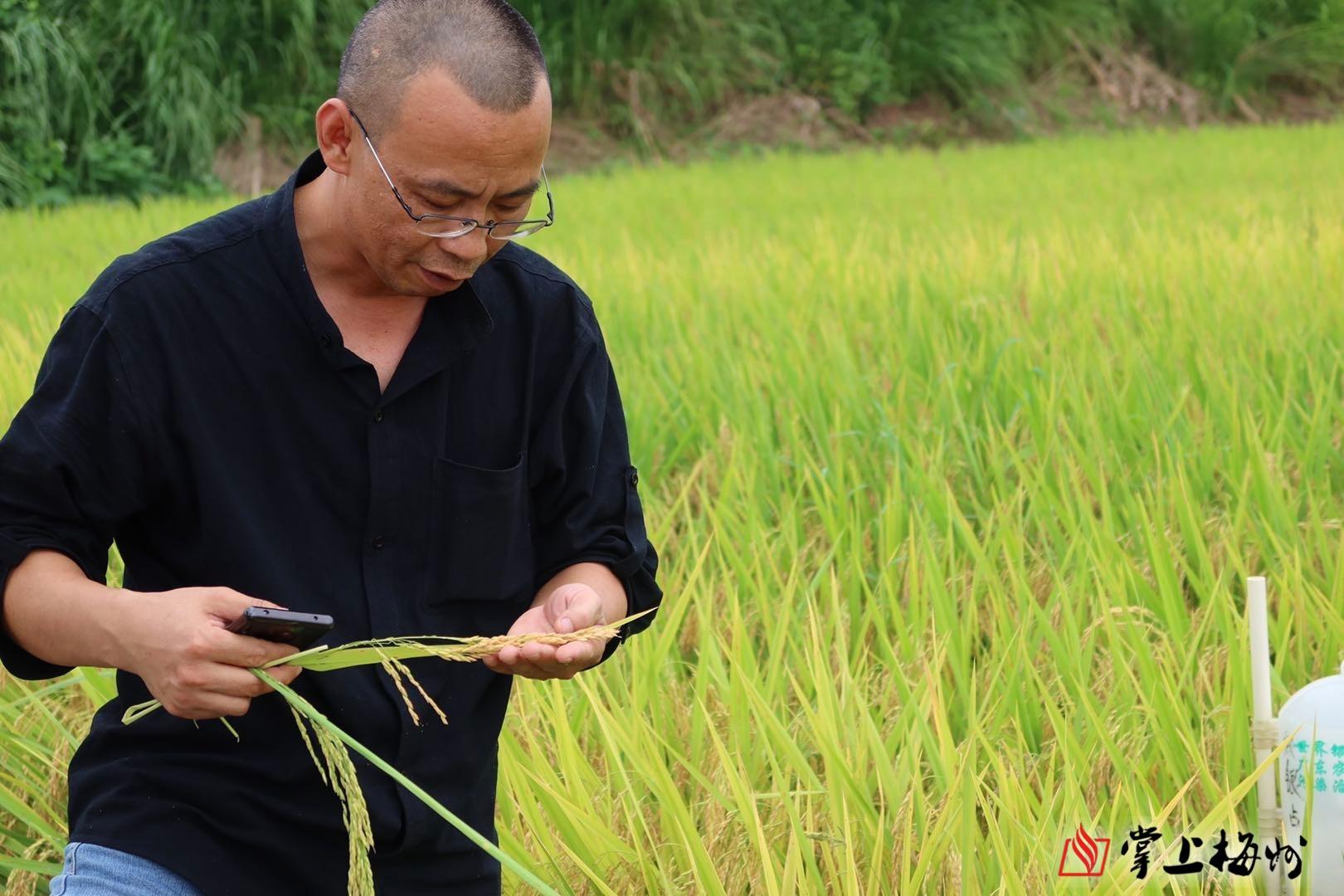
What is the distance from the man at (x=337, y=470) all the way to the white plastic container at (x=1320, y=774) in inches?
27.0

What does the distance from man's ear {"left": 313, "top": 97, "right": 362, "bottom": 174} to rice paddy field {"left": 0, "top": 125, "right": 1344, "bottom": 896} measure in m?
0.69

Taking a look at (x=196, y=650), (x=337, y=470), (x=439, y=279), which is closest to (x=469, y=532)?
(x=337, y=470)

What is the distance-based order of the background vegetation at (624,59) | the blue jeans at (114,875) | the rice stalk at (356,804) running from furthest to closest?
the background vegetation at (624,59)
the blue jeans at (114,875)
the rice stalk at (356,804)

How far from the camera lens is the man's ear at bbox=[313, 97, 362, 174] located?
1427 mm

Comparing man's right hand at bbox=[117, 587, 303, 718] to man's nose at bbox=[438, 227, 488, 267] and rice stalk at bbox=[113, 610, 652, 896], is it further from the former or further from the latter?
man's nose at bbox=[438, 227, 488, 267]

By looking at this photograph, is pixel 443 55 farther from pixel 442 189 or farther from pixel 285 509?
pixel 285 509

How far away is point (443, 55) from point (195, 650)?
556 mm

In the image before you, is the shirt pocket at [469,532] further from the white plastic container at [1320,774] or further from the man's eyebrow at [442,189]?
the white plastic container at [1320,774]

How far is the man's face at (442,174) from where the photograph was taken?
1.37 metres

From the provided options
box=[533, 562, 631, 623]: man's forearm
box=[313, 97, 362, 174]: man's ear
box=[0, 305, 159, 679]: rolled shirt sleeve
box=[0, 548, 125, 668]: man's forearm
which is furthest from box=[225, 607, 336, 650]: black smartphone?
box=[313, 97, 362, 174]: man's ear

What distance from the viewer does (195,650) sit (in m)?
1.20

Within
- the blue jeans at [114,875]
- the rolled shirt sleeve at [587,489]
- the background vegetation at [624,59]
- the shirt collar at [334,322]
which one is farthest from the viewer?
the background vegetation at [624,59]

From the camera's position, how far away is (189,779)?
55.4 inches

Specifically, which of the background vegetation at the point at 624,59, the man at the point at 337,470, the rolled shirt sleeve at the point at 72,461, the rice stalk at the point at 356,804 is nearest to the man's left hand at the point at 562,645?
the man at the point at 337,470
